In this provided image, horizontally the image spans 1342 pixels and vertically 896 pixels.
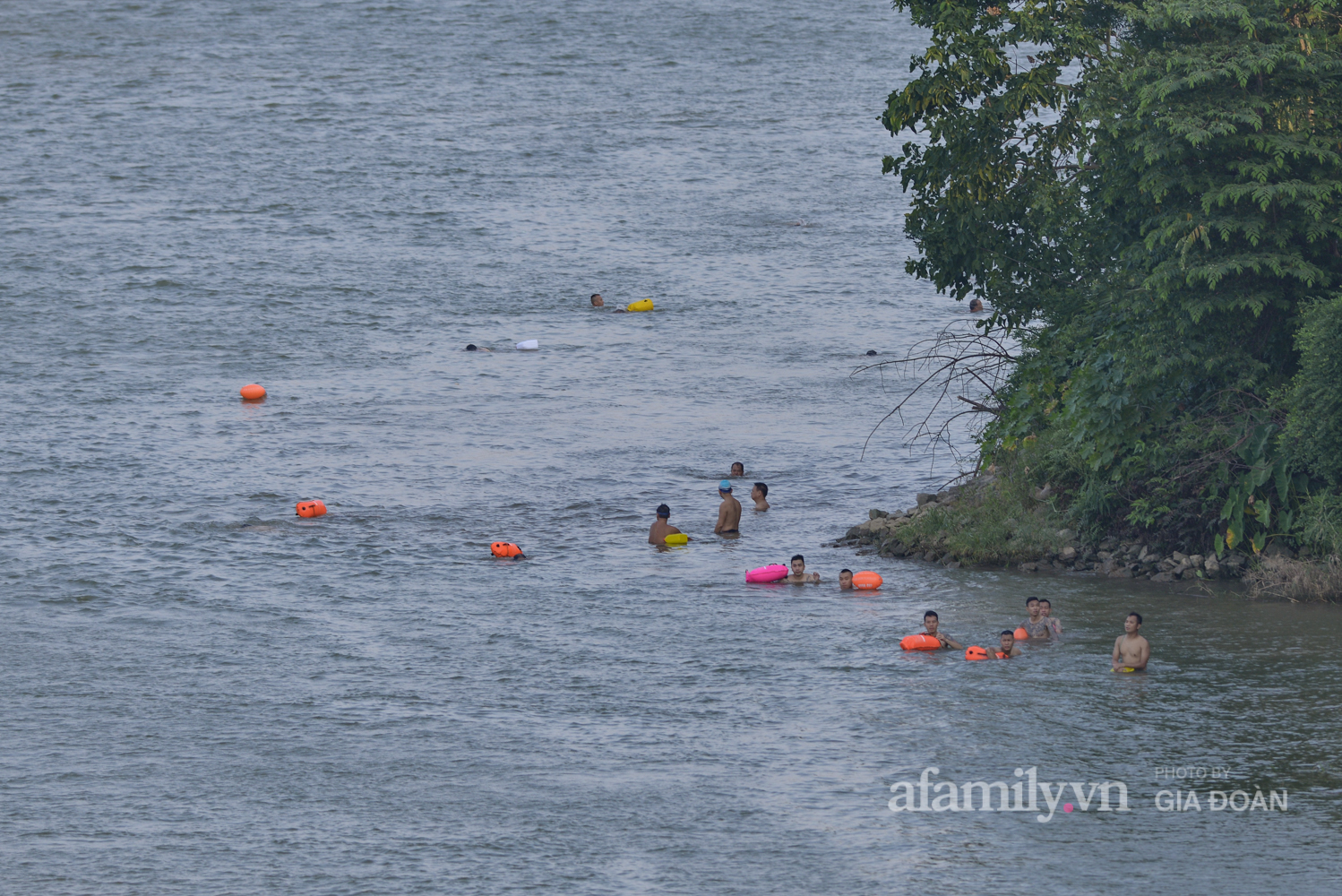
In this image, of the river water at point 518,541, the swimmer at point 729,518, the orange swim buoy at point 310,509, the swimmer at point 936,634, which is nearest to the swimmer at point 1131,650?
the river water at point 518,541

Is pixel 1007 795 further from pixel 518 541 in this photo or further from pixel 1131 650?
pixel 518 541

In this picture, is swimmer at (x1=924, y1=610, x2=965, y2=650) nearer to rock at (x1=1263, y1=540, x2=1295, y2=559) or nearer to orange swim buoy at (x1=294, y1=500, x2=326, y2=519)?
rock at (x1=1263, y1=540, x2=1295, y2=559)

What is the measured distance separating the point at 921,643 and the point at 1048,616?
1.94m

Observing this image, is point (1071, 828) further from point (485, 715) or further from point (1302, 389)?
point (1302, 389)

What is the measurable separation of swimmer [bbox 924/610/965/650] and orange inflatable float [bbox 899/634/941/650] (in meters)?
0.07

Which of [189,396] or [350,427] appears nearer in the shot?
[350,427]

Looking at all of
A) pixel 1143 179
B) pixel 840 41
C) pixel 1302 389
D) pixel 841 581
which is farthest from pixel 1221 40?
pixel 840 41

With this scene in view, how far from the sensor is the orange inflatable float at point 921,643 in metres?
24.9

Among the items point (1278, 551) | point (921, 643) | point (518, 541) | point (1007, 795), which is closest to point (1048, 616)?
point (921, 643)

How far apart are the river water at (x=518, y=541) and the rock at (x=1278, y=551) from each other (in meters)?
0.91

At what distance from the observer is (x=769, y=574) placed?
29.1m

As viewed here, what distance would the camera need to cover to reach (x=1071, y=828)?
18594 millimetres

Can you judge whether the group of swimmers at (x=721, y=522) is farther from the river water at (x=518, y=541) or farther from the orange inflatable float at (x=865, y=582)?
the orange inflatable float at (x=865, y=582)

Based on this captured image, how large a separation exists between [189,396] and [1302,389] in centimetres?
3039
